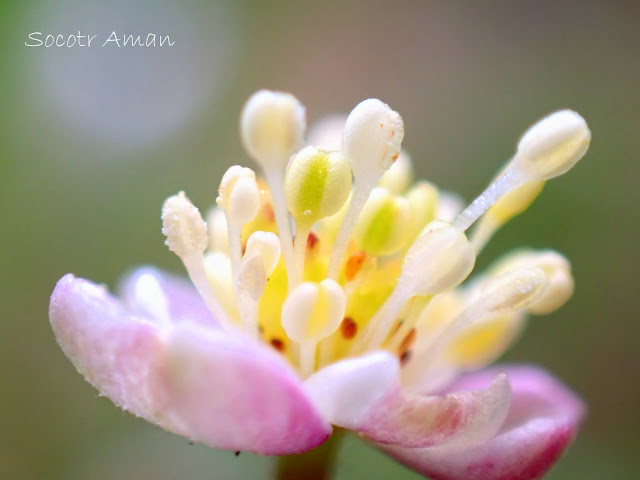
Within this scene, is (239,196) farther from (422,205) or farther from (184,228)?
(422,205)

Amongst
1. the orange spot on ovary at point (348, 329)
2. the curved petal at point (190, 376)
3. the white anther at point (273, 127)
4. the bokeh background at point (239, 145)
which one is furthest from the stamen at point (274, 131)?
the bokeh background at point (239, 145)

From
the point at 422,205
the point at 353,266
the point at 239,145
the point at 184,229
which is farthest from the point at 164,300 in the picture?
the point at 239,145

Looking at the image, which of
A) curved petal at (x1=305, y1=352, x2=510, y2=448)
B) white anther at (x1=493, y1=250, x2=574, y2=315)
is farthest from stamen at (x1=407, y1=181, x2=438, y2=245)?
curved petal at (x1=305, y1=352, x2=510, y2=448)

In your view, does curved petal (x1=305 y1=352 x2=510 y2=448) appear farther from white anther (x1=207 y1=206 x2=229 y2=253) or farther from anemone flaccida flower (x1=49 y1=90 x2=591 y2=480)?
white anther (x1=207 y1=206 x2=229 y2=253)

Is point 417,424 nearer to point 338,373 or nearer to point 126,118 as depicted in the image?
point 338,373

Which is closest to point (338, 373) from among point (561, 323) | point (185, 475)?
point (185, 475)

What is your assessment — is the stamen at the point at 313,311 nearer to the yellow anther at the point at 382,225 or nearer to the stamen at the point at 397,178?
the yellow anther at the point at 382,225
